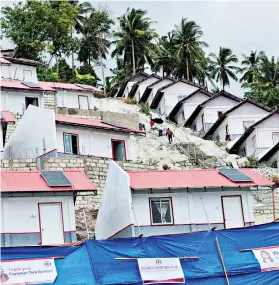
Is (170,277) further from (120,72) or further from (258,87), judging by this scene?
(120,72)

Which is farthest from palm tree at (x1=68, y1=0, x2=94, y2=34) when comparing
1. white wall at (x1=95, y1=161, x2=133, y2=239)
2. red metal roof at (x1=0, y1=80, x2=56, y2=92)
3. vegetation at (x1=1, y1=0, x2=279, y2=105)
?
white wall at (x1=95, y1=161, x2=133, y2=239)

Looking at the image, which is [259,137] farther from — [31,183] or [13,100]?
[31,183]

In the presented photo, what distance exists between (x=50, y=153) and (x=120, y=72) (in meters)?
48.3

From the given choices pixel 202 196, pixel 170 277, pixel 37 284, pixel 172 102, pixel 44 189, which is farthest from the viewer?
pixel 172 102

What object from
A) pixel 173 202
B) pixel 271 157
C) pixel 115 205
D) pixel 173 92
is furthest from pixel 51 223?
pixel 173 92

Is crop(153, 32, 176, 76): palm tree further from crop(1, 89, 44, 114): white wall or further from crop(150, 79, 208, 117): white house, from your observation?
crop(1, 89, 44, 114): white wall

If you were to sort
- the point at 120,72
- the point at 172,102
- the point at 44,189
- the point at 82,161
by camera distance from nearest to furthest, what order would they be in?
the point at 44,189
the point at 82,161
the point at 172,102
the point at 120,72

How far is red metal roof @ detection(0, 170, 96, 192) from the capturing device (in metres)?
34.0

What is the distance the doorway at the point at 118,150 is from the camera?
50.7 m

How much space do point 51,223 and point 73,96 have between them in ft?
109

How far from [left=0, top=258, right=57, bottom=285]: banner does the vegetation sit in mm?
49505

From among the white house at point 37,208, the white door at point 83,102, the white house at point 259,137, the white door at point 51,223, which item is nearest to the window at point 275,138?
the white house at point 259,137

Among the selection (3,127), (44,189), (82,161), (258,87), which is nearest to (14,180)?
(44,189)

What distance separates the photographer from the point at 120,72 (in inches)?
3720
